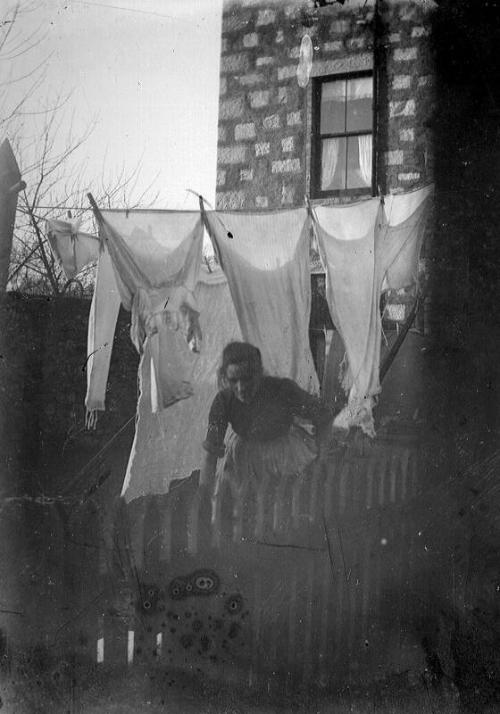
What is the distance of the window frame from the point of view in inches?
112

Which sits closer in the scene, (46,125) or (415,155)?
(415,155)

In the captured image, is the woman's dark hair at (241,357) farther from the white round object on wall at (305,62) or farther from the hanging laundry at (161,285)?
the white round object on wall at (305,62)

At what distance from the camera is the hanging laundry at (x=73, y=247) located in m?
2.98

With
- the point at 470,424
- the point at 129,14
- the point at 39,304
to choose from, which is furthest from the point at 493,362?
the point at 129,14

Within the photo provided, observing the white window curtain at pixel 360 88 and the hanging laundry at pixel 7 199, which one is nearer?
the white window curtain at pixel 360 88

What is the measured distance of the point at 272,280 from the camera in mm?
2904

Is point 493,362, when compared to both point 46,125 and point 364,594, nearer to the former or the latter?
point 364,594

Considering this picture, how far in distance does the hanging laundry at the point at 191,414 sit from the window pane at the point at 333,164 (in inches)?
22.2

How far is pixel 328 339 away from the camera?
2889 mm

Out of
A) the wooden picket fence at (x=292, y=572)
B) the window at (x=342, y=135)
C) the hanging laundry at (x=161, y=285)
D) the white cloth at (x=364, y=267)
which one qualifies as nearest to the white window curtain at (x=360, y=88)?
the window at (x=342, y=135)

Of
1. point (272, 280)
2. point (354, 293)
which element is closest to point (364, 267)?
point (354, 293)

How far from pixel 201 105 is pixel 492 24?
45.2 inches

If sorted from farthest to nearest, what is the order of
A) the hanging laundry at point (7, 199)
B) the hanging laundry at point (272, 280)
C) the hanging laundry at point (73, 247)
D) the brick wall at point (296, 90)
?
the hanging laundry at point (7, 199) < the hanging laundry at point (73, 247) < the hanging laundry at point (272, 280) < the brick wall at point (296, 90)

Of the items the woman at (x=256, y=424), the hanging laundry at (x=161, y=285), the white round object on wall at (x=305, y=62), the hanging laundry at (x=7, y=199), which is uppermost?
the white round object on wall at (x=305, y=62)
